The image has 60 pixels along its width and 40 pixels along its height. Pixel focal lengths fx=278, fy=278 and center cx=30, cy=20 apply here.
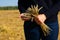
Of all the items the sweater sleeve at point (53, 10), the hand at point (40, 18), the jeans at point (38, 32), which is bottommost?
Answer: the jeans at point (38, 32)

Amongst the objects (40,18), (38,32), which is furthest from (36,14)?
(38,32)

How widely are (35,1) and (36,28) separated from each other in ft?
0.72

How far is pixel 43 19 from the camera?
216 cm

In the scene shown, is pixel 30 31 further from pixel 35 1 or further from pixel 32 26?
pixel 35 1

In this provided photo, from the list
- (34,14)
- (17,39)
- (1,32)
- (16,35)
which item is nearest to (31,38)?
(34,14)

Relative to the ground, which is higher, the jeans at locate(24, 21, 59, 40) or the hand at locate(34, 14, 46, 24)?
the hand at locate(34, 14, 46, 24)

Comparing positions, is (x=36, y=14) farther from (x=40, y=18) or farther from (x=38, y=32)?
(x=38, y=32)

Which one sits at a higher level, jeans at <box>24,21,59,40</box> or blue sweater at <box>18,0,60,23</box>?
blue sweater at <box>18,0,60,23</box>

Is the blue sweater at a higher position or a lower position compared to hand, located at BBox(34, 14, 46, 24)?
higher

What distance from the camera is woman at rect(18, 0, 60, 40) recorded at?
2.19m

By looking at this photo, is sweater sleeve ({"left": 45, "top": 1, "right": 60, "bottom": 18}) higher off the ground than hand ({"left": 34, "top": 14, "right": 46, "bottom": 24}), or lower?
higher

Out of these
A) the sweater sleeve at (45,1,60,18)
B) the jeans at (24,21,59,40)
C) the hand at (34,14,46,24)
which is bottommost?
the jeans at (24,21,59,40)

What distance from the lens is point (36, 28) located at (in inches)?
87.9

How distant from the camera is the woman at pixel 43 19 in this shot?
7.20 ft
